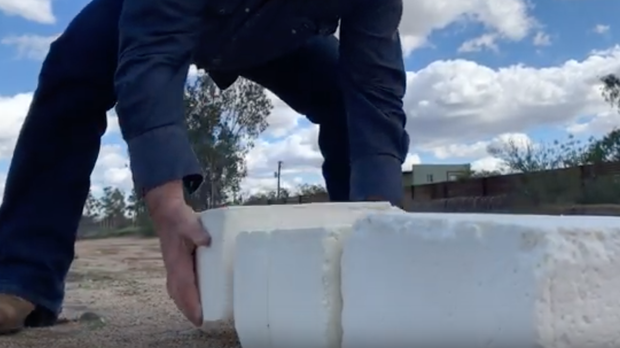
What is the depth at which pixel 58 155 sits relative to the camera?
2.17 meters

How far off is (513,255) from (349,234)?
0.31 meters

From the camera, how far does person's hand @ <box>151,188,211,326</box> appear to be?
1468 mm

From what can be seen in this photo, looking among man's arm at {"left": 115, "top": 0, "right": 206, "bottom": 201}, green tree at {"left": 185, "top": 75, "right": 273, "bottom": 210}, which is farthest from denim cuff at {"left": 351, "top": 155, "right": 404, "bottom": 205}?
green tree at {"left": 185, "top": 75, "right": 273, "bottom": 210}

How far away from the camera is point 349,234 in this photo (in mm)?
1255

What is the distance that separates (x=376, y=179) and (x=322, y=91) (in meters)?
0.49

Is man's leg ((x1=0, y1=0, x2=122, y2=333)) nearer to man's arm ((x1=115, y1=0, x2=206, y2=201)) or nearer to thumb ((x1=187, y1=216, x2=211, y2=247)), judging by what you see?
man's arm ((x1=115, y1=0, x2=206, y2=201))

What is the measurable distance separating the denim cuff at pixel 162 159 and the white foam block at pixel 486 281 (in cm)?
43

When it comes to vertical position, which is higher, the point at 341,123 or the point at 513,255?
the point at 341,123

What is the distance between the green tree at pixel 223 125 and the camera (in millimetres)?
18328

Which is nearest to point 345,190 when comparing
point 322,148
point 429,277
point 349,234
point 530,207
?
point 322,148

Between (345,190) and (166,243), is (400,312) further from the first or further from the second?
(345,190)

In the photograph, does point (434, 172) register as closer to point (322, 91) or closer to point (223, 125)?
point (223, 125)

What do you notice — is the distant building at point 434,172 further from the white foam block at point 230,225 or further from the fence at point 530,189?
the white foam block at point 230,225

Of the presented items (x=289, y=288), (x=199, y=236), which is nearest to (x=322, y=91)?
(x=199, y=236)
